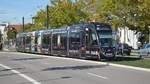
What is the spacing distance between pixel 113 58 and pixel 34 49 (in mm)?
25445

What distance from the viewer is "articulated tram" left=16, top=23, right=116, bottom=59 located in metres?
39.6

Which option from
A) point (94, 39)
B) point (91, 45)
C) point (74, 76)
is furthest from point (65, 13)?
point (74, 76)

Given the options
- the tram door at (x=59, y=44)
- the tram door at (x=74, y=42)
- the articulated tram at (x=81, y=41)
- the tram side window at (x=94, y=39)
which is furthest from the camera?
the tram door at (x=59, y=44)

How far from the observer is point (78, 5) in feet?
262

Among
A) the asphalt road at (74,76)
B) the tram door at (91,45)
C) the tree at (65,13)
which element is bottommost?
the asphalt road at (74,76)

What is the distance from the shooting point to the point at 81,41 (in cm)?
4234

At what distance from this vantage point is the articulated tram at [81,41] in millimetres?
39562

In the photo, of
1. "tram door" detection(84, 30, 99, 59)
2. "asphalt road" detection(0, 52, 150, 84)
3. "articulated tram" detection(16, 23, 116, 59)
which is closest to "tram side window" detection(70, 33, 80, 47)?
"articulated tram" detection(16, 23, 116, 59)

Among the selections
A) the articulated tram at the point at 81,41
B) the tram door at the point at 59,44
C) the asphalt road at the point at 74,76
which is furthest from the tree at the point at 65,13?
the asphalt road at the point at 74,76

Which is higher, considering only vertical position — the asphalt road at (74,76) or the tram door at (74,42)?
the tram door at (74,42)

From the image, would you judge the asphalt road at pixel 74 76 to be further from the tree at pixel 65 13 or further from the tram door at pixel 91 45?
the tree at pixel 65 13

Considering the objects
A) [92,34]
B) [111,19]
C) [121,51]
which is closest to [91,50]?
[92,34]

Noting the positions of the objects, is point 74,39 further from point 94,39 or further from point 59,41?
point 59,41

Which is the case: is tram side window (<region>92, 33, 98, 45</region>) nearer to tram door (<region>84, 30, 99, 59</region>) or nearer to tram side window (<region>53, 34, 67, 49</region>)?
tram door (<region>84, 30, 99, 59</region>)
